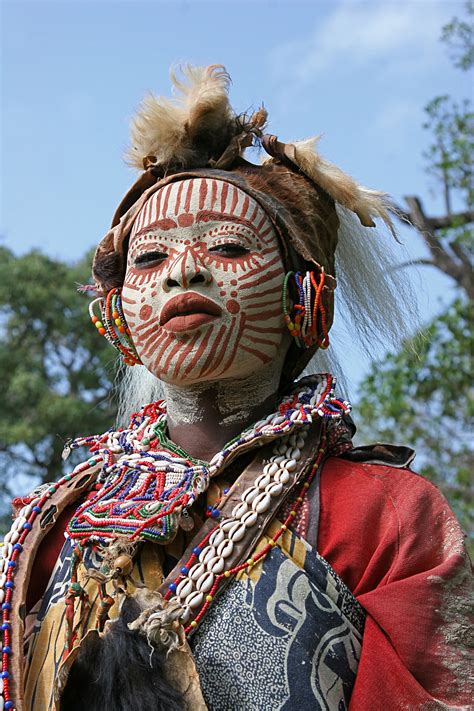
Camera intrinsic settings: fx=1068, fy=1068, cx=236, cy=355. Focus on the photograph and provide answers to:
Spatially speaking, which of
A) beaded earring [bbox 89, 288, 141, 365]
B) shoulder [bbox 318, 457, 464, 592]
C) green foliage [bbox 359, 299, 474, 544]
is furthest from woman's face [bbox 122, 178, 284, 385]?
green foliage [bbox 359, 299, 474, 544]

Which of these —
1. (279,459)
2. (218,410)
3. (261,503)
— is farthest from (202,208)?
(261,503)

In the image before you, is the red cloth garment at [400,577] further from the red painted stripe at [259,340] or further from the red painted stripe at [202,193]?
the red painted stripe at [202,193]

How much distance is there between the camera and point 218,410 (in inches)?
114

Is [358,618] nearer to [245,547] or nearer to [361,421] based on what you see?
[245,547]

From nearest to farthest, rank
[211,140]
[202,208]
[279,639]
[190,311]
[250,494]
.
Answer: [279,639] → [250,494] → [190,311] → [202,208] → [211,140]

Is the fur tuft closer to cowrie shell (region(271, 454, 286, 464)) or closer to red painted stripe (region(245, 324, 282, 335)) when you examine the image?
red painted stripe (region(245, 324, 282, 335))

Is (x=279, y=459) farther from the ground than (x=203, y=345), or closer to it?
closer to it

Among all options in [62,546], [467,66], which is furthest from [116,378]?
[467,66]

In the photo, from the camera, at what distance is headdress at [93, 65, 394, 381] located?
2953mm

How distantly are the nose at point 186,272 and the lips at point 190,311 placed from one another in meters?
0.04

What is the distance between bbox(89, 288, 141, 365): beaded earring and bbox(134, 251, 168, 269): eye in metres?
0.18

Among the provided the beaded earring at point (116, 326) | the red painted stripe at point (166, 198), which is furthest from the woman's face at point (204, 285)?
the beaded earring at point (116, 326)

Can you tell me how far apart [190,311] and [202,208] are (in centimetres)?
30

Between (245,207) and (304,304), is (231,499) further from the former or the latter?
(245,207)
